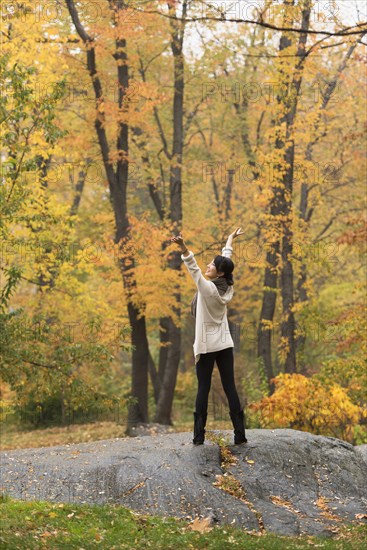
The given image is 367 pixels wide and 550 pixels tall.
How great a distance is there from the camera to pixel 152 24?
17.1 meters

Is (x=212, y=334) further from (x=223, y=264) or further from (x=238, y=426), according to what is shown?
(x=238, y=426)

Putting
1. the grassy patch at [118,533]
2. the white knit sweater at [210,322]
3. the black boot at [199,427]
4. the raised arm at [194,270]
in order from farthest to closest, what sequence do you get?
the black boot at [199,427] → the white knit sweater at [210,322] → the raised arm at [194,270] → the grassy patch at [118,533]

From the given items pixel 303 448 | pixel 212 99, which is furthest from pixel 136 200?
pixel 303 448

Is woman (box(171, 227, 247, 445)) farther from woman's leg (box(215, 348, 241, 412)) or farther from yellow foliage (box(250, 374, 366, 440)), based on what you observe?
yellow foliage (box(250, 374, 366, 440))

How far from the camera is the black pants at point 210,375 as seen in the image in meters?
8.24

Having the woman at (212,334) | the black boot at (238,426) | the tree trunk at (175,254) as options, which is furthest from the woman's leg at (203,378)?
the tree trunk at (175,254)

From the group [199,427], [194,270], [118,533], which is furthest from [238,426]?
[118,533]

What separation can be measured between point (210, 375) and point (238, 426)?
2.49 feet

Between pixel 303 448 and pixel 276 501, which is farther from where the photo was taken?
pixel 303 448

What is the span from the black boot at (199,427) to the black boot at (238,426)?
357mm

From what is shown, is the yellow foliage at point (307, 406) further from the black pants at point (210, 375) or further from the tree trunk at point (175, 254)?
the tree trunk at point (175, 254)

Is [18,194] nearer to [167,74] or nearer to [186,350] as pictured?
[167,74]

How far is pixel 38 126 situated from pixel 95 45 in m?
4.87

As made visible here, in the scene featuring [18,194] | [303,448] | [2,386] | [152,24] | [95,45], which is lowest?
[2,386]
